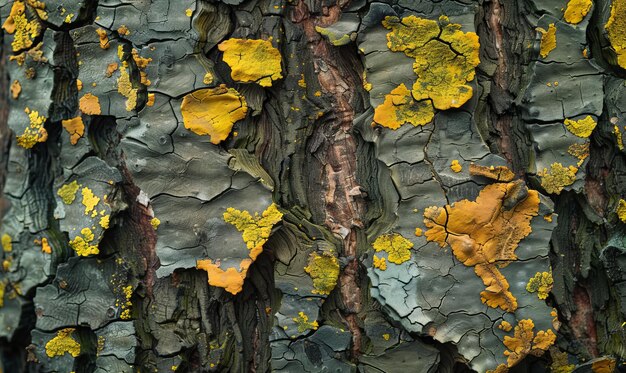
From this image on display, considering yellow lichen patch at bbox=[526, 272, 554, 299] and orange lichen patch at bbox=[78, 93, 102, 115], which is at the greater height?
orange lichen patch at bbox=[78, 93, 102, 115]

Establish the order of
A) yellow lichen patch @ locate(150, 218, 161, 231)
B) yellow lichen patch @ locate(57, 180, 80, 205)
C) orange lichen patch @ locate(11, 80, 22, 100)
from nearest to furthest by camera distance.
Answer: yellow lichen patch @ locate(150, 218, 161, 231) < yellow lichen patch @ locate(57, 180, 80, 205) < orange lichen patch @ locate(11, 80, 22, 100)

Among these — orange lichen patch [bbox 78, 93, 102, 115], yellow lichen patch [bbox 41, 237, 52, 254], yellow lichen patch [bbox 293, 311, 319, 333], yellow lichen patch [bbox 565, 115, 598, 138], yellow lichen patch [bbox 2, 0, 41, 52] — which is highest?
yellow lichen patch [bbox 2, 0, 41, 52]

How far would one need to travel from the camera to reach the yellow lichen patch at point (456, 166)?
1.63 m

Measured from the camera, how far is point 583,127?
1666mm

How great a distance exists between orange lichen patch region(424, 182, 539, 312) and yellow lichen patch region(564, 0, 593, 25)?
455 mm

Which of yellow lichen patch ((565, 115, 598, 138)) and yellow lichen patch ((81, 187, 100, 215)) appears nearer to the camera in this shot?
yellow lichen patch ((565, 115, 598, 138))

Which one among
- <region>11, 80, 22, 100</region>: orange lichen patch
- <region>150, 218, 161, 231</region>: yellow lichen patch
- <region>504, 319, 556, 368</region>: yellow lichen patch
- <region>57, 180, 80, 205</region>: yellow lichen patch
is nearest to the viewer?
<region>504, 319, 556, 368</region>: yellow lichen patch

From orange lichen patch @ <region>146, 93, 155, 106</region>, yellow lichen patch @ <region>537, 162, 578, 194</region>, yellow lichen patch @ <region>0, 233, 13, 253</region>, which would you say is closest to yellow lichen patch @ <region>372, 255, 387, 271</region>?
yellow lichen patch @ <region>537, 162, 578, 194</region>

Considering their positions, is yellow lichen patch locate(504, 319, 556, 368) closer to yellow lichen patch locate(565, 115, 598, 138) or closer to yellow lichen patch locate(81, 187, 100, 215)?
yellow lichen patch locate(565, 115, 598, 138)

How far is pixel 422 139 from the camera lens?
5.44ft

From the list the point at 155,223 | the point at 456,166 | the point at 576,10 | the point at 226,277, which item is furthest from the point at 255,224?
the point at 576,10

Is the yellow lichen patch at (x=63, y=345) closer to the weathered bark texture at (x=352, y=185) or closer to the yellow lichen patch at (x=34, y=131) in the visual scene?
the weathered bark texture at (x=352, y=185)

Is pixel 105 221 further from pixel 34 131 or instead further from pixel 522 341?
pixel 522 341

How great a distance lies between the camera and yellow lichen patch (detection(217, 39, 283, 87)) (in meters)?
1.70
